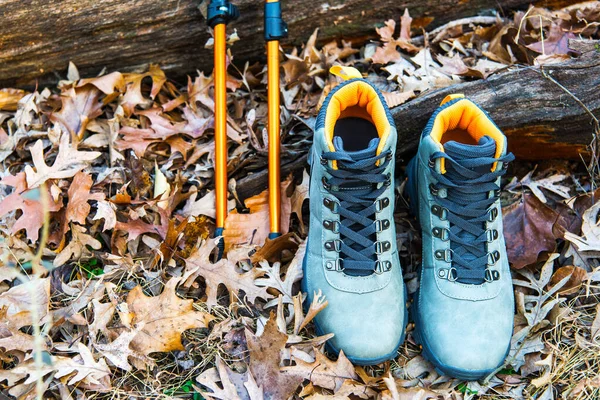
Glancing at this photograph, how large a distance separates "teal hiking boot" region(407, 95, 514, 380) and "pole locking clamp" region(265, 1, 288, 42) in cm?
91

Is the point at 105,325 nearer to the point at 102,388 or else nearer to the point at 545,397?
the point at 102,388

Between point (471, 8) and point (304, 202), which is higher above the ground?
point (471, 8)

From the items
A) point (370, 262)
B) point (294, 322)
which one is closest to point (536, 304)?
point (370, 262)

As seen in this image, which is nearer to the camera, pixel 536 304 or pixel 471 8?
pixel 536 304

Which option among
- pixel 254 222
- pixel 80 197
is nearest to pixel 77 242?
pixel 80 197

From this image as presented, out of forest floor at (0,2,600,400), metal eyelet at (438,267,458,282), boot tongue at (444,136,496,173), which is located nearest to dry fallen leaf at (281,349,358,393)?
forest floor at (0,2,600,400)

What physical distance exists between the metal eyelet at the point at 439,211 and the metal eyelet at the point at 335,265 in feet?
1.51

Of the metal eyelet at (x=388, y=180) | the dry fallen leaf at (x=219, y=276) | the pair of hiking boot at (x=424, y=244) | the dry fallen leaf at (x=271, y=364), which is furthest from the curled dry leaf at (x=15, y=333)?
the metal eyelet at (x=388, y=180)

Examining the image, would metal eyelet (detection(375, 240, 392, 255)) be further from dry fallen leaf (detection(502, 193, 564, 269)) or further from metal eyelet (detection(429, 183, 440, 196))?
dry fallen leaf (detection(502, 193, 564, 269))

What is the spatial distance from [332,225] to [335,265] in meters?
0.17

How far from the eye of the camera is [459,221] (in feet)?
7.48

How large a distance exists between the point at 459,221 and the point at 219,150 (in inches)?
47.3

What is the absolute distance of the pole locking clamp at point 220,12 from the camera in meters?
2.61

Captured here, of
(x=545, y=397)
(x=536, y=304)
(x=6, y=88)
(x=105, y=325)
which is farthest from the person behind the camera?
(x=6, y=88)
